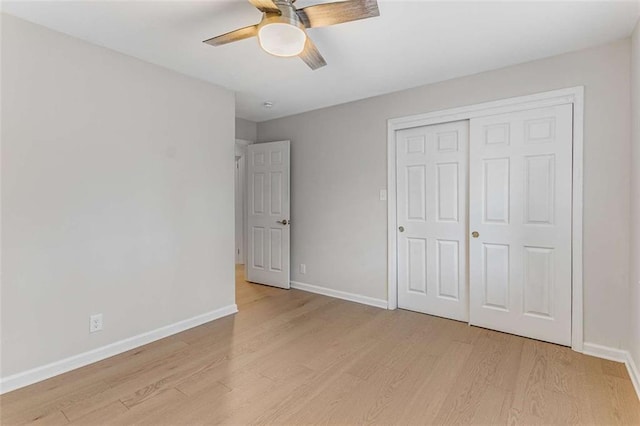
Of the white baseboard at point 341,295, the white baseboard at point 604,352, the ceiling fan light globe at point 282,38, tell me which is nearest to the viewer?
the ceiling fan light globe at point 282,38

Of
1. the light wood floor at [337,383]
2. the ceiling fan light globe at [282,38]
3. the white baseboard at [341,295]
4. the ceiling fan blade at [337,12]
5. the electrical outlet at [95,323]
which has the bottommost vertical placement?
the light wood floor at [337,383]

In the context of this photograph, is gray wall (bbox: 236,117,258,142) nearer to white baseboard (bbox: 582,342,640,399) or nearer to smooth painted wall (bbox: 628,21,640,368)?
smooth painted wall (bbox: 628,21,640,368)

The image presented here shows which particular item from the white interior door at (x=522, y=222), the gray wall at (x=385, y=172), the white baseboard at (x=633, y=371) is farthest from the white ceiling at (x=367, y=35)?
the white baseboard at (x=633, y=371)

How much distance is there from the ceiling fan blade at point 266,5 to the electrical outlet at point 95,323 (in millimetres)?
2414

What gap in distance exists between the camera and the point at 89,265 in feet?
7.91

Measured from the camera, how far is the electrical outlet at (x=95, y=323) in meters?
2.42

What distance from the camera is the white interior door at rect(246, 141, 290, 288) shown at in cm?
429

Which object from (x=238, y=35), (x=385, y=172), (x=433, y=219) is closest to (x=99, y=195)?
(x=238, y=35)

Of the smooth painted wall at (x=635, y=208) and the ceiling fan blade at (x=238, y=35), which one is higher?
the ceiling fan blade at (x=238, y=35)

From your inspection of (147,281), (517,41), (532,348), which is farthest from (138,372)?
(517,41)

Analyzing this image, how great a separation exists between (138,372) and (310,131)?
3.07 meters

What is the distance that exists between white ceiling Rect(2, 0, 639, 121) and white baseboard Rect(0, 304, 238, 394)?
7.48ft

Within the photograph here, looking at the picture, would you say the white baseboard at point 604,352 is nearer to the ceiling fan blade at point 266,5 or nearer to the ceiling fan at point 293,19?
the ceiling fan at point 293,19

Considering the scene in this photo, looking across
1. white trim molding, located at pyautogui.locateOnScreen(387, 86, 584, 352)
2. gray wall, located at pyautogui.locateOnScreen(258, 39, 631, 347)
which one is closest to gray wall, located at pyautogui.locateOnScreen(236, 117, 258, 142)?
gray wall, located at pyautogui.locateOnScreen(258, 39, 631, 347)
